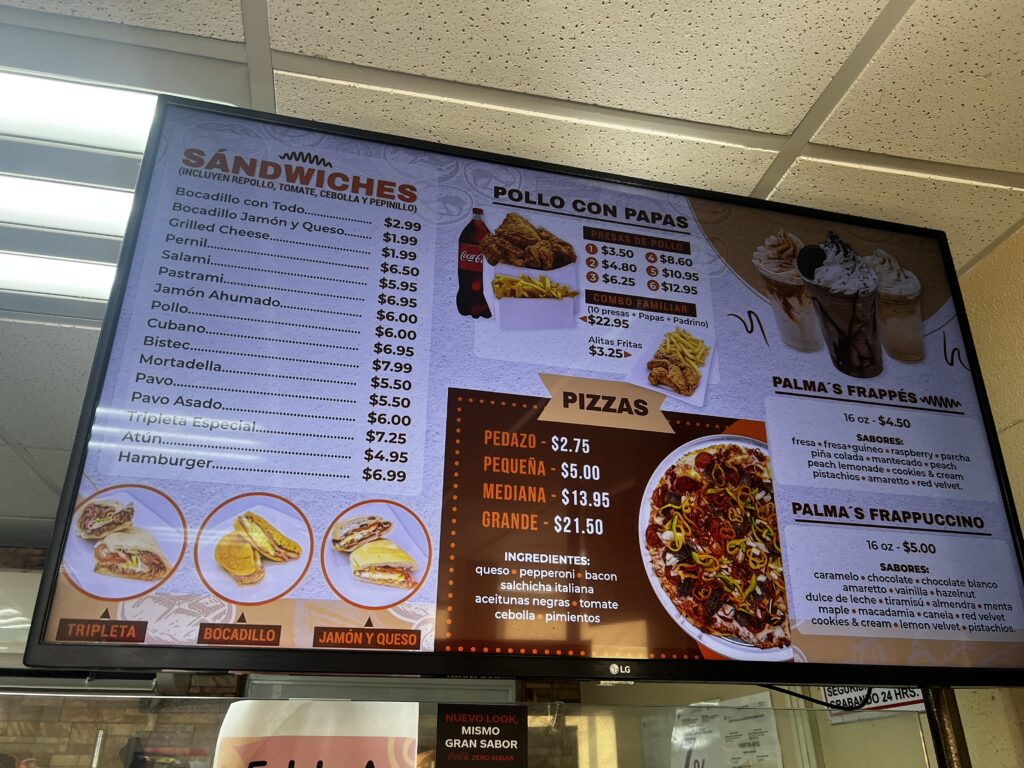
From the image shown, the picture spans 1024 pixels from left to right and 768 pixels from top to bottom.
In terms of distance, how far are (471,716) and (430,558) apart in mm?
297

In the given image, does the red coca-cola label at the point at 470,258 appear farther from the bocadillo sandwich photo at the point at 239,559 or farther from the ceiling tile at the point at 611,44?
the bocadillo sandwich photo at the point at 239,559

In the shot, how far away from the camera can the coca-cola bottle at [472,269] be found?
5.84ft

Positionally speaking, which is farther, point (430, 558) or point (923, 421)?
point (923, 421)

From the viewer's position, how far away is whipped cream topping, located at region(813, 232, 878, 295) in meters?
2.07

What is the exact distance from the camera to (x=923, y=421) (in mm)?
1967

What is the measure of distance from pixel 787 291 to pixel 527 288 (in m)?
0.71

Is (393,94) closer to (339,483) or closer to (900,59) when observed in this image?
(339,483)

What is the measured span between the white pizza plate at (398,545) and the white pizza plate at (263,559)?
0.06 metres

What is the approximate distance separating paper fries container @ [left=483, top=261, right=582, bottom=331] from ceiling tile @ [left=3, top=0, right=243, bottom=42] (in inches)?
30.7

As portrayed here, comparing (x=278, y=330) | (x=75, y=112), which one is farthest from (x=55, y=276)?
(x=278, y=330)

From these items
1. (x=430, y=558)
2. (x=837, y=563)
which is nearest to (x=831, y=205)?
(x=837, y=563)

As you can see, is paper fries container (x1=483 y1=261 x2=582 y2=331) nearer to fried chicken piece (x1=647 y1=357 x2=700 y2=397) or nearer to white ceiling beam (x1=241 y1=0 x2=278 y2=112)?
fried chicken piece (x1=647 y1=357 x2=700 y2=397)

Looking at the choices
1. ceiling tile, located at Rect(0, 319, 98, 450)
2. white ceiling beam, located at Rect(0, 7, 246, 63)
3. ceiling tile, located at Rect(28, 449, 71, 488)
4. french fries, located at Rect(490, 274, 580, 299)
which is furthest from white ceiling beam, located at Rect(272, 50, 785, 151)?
ceiling tile, located at Rect(28, 449, 71, 488)

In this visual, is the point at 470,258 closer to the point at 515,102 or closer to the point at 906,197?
the point at 515,102
